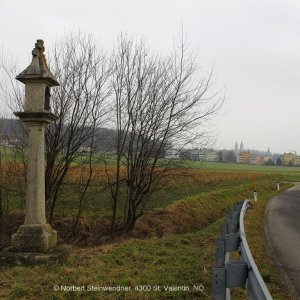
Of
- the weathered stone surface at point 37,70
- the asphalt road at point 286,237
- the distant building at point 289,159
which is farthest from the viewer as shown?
the distant building at point 289,159

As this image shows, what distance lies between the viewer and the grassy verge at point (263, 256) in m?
5.61

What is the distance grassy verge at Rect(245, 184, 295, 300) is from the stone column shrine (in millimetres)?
4114

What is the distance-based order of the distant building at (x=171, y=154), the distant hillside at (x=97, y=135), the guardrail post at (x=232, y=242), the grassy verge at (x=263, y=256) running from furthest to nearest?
the distant building at (x=171, y=154) → the distant hillside at (x=97, y=135) → the grassy verge at (x=263, y=256) → the guardrail post at (x=232, y=242)

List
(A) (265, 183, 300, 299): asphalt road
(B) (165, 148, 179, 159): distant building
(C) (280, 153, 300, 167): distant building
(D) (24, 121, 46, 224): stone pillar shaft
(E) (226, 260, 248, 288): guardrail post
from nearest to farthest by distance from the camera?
(E) (226, 260, 248, 288): guardrail post < (A) (265, 183, 300, 299): asphalt road < (D) (24, 121, 46, 224): stone pillar shaft < (B) (165, 148, 179, 159): distant building < (C) (280, 153, 300, 167): distant building

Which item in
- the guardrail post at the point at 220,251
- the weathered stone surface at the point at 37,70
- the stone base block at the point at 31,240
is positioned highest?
the weathered stone surface at the point at 37,70

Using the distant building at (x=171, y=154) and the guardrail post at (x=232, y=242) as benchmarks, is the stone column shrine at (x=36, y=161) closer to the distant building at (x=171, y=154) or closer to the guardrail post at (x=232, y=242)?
the guardrail post at (x=232, y=242)

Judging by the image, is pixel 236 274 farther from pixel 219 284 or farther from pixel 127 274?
pixel 127 274

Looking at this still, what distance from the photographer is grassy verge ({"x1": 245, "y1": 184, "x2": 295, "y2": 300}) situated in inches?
221

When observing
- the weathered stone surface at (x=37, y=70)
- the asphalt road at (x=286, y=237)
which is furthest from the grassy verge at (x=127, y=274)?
the weathered stone surface at (x=37, y=70)

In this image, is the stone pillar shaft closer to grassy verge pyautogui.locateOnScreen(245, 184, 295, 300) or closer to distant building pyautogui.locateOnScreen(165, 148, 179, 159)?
grassy verge pyautogui.locateOnScreen(245, 184, 295, 300)

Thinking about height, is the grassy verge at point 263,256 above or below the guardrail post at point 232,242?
below

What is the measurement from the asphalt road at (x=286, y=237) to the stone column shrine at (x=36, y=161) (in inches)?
180

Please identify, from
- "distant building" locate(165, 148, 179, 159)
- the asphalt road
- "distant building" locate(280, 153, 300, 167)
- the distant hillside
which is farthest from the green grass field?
"distant building" locate(280, 153, 300, 167)

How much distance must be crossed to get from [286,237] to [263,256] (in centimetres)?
278
